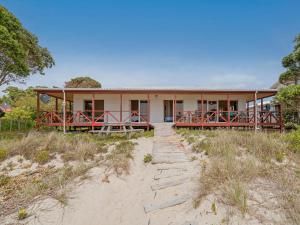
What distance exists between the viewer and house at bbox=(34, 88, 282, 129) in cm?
1258

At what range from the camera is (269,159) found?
5.42 metres

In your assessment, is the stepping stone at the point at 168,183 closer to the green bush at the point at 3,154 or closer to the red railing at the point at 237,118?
the green bush at the point at 3,154

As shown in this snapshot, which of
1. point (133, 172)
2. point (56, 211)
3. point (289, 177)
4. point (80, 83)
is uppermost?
point (80, 83)

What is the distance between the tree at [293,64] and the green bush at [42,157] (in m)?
14.1

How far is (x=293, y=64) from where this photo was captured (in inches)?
447

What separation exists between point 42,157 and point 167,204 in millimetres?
5357

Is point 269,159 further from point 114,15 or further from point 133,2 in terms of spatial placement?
point 114,15

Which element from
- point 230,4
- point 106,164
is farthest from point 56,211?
point 230,4

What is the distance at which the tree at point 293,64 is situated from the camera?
1092 centimetres

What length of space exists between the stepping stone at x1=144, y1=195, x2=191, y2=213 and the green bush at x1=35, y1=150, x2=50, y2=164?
468cm

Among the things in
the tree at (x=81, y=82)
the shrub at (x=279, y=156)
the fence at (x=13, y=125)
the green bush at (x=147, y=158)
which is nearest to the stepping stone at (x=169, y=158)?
the green bush at (x=147, y=158)

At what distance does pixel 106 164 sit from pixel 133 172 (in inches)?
39.9

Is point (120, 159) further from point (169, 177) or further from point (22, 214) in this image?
point (22, 214)

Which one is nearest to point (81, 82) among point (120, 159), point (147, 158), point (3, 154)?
point (3, 154)
